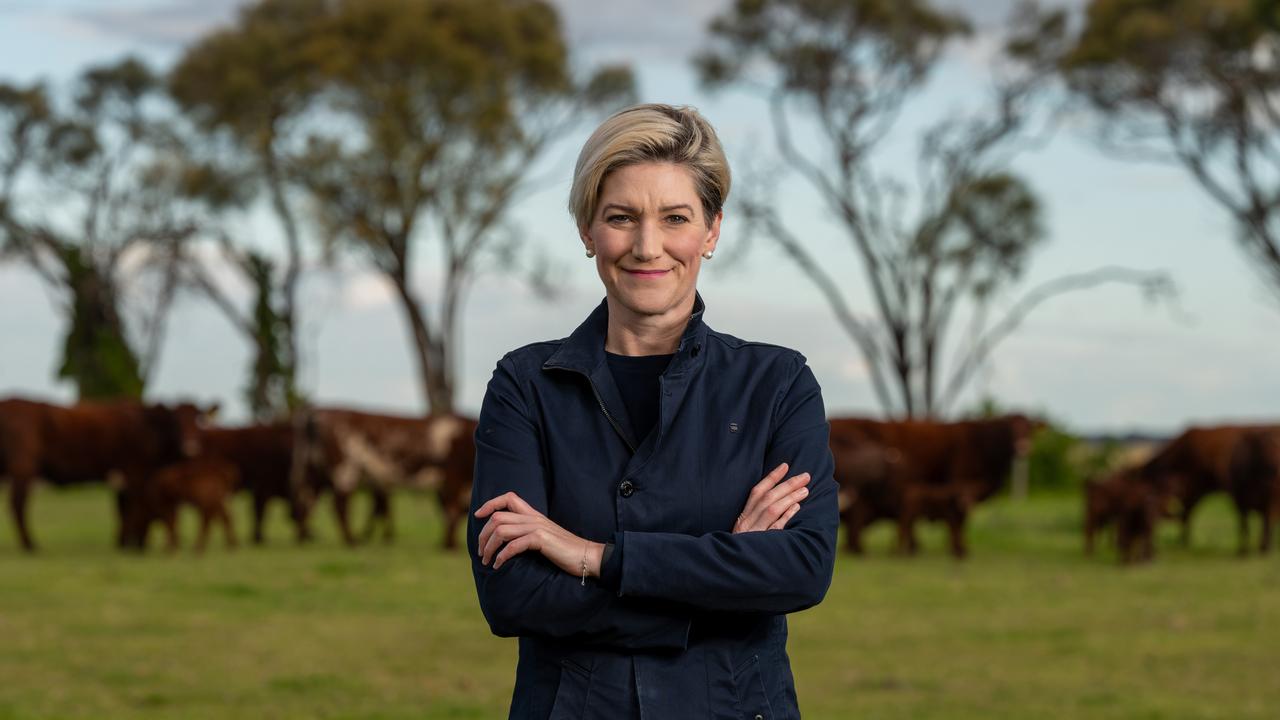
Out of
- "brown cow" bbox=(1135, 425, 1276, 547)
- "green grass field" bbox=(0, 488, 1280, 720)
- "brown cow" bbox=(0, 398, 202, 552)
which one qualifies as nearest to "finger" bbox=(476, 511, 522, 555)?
"green grass field" bbox=(0, 488, 1280, 720)

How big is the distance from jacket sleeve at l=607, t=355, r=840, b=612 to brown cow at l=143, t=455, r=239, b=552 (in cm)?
1559

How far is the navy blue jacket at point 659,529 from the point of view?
8.98ft

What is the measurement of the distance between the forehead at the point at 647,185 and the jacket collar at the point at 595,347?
0.67 feet

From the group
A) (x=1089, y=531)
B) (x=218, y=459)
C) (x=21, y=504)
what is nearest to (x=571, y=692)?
(x=1089, y=531)

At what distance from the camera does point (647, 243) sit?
280 cm

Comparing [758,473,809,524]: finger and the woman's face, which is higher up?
the woman's face

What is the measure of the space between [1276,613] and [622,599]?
1135cm

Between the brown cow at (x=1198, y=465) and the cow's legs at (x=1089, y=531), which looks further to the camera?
the brown cow at (x=1198, y=465)

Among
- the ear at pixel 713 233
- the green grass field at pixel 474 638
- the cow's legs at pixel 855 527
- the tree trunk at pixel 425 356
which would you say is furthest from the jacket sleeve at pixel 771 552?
the tree trunk at pixel 425 356

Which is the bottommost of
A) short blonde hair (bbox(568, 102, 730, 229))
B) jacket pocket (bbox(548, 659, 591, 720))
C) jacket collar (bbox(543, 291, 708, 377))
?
jacket pocket (bbox(548, 659, 591, 720))

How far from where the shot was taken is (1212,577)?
51.7 feet

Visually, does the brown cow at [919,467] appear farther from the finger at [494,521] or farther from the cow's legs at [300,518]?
the finger at [494,521]

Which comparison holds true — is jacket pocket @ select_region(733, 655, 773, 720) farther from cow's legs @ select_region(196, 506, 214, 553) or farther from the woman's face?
cow's legs @ select_region(196, 506, 214, 553)

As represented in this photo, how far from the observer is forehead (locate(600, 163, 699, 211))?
2.79 meters
